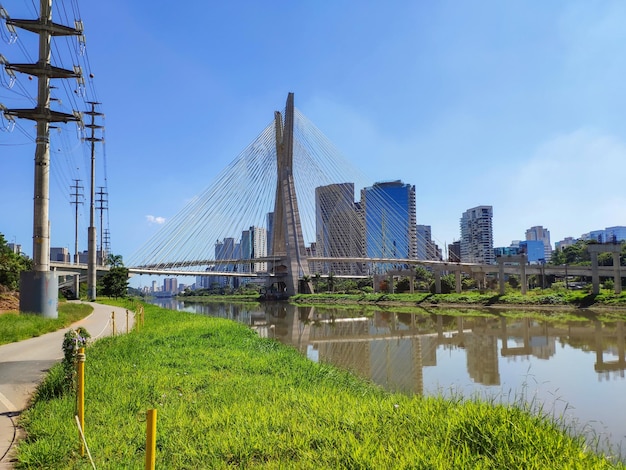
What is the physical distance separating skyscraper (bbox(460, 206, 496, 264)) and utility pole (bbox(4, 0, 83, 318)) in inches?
3978

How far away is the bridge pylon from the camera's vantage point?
43.0 m

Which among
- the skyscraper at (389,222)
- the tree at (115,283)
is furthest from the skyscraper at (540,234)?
the tree at (115,283)

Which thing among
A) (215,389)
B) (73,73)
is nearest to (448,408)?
(215,389)

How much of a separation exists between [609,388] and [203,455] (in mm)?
7517

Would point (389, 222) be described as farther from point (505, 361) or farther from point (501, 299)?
point (505, 361)

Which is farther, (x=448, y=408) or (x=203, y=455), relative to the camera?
(x=448, y=408)

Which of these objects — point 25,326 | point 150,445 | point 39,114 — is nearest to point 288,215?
point 39,114

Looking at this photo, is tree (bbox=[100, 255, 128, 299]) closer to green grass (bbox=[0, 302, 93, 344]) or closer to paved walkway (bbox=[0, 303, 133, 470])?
green grass (bbox=[0, 302, 93, 344])

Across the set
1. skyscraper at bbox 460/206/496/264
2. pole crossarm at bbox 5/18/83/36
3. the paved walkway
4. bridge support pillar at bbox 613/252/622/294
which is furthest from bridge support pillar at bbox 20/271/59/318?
skyscraper at bbox 460/206/496/264

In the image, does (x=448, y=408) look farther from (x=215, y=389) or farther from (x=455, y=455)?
(x=215, y=389)

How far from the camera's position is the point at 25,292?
12.8m

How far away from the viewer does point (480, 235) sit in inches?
4272

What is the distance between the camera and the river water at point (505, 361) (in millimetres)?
6815

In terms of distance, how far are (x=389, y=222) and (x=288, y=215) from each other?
12400mm
